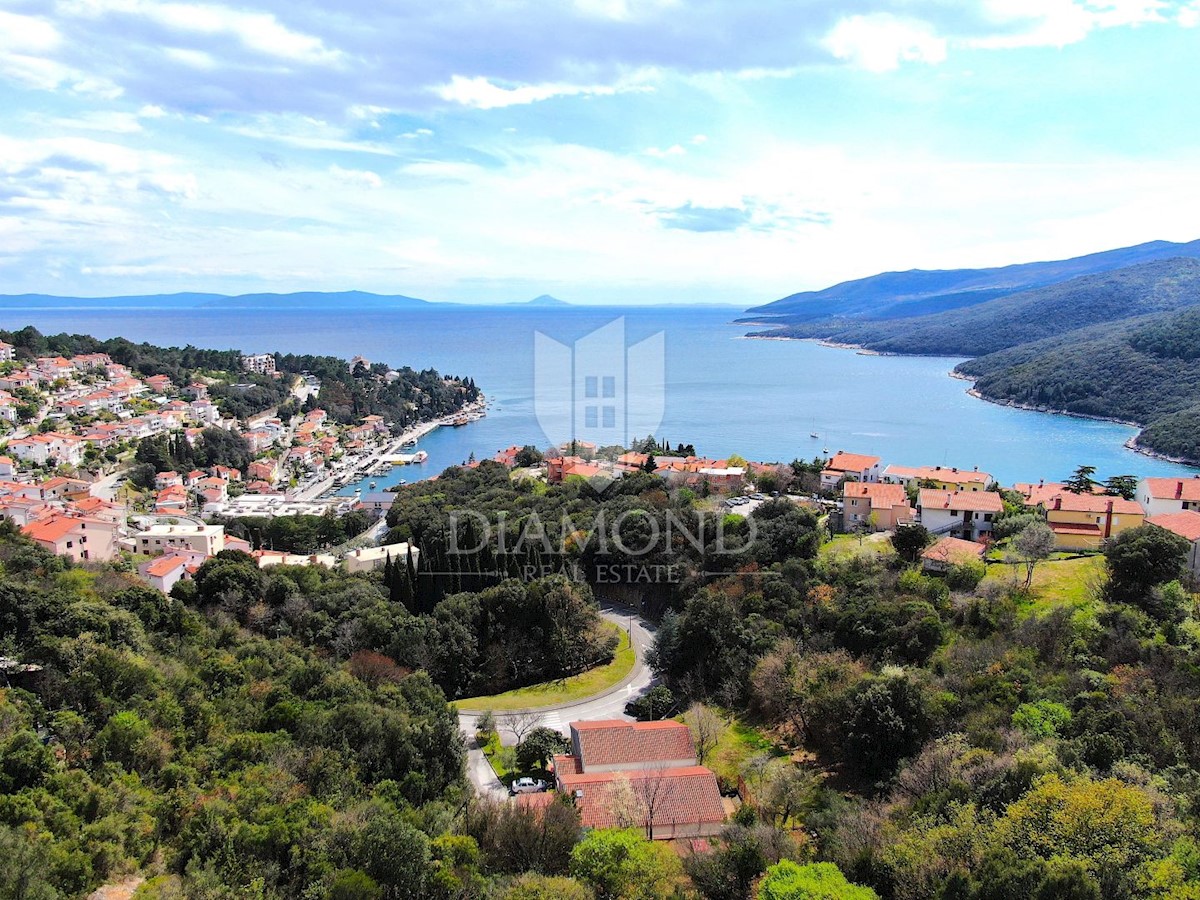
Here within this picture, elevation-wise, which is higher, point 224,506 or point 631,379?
point 631,379

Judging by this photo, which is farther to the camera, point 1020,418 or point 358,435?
point 1020,418

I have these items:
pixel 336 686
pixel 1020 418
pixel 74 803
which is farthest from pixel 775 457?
pixel 74 803

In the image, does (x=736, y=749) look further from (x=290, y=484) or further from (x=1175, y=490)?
(x=290, y=484)

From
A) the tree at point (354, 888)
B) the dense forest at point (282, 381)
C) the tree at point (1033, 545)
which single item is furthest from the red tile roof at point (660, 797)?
the dense forest at point (282, 381)

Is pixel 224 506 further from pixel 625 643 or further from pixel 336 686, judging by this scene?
pixel 336 686

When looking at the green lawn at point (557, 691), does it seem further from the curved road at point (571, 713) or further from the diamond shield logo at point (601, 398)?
the diamond shield logo at point (601, 398)

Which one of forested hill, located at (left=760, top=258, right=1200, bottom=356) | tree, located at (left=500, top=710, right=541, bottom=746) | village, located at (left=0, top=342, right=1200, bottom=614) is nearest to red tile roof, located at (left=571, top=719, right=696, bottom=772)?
tree, located at (left=500, top=710, right=541, bottom=746)
